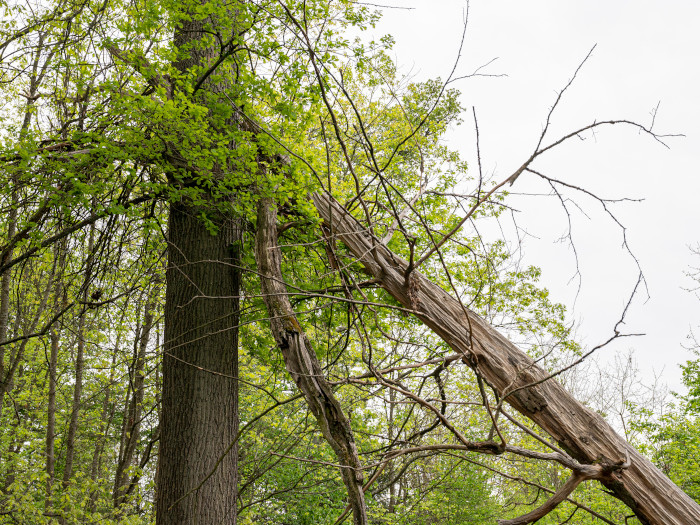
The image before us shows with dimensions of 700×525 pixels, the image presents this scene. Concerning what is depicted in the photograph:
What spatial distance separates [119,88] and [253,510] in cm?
830

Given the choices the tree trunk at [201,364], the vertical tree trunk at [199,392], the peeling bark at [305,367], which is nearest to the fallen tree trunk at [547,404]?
the peeling bark at [305,367]

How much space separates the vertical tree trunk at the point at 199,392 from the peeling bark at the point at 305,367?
1.06ft

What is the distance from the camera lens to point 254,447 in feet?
32.6

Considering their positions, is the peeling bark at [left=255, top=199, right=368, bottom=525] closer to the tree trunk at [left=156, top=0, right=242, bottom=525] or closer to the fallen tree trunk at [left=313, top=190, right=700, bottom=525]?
the tree trunk at [left=156, top=0, right=242, bottom=525]

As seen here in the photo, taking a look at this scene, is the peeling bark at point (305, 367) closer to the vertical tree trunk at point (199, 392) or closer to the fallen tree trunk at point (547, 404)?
the vertical tree trunk at point (199, 392)

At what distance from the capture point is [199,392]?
4.11m

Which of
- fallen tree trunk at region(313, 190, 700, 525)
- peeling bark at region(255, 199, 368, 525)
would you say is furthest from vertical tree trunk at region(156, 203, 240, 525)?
fallen tree trunk at region(313, 190, 700, 525)

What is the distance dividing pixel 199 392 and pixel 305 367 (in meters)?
1.28

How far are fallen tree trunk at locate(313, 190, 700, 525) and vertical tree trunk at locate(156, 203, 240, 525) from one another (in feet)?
4.15

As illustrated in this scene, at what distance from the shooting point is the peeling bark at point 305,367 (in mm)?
2775

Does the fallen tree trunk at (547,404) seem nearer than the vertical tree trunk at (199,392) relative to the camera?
Yes

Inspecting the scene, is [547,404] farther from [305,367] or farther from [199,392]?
[199,392]

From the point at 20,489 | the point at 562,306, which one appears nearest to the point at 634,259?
the point at 20,489

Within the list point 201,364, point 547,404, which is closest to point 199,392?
point 201,364
